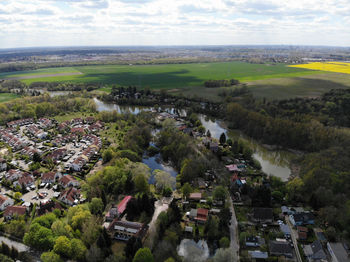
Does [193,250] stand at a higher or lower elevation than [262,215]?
higher

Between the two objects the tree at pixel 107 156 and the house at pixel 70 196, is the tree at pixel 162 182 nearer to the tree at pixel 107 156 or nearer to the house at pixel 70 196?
the house at pixel 70 196

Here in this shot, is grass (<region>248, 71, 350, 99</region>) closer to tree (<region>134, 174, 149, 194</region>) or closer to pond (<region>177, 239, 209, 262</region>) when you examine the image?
tree (<region>134, 174, 149, 194</region>)

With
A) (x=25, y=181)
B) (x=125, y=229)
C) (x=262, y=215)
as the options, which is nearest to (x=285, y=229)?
(x=262, y=215)

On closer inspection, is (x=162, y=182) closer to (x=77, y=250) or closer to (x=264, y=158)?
(x=77, y=250)

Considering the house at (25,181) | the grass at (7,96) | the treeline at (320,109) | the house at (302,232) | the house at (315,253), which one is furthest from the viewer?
the grass at (7,96)

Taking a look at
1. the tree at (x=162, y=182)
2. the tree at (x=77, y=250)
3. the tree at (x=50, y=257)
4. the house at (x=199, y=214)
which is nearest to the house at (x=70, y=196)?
the tree at (x=77, y=250)
